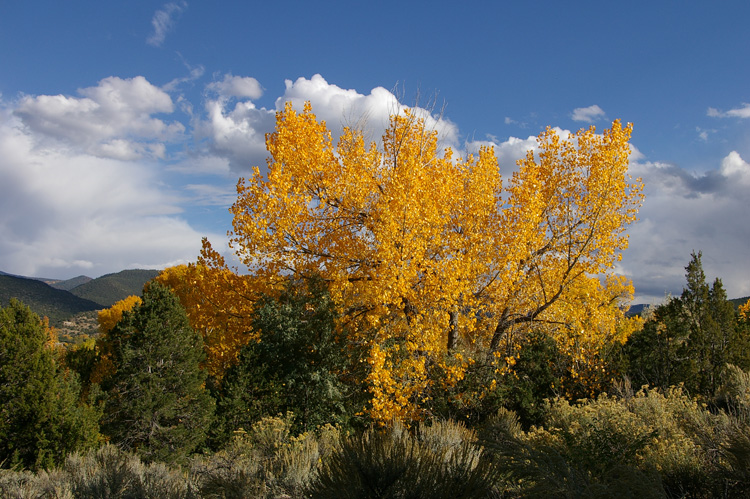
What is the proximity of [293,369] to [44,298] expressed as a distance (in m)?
138

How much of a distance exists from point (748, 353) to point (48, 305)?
144 metres

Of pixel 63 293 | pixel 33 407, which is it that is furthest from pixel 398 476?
pixel 63 293

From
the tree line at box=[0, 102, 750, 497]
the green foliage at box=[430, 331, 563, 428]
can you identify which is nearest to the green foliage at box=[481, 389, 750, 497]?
the tree line at box=[0, 102, 750, 497]

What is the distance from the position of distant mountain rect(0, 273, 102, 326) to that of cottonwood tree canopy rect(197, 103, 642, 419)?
117825 mm

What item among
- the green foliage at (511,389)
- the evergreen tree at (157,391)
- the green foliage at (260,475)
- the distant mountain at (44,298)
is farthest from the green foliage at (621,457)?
the distant mountain at (44,298)

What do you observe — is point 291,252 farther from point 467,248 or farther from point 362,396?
point 362,396

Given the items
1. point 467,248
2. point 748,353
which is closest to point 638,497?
point 467,248

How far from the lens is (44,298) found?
4724 inches

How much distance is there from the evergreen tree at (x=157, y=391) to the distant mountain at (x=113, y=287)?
480ft

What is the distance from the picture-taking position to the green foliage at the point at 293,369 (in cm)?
1334

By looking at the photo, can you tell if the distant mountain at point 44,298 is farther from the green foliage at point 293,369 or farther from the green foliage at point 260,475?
Answer: the green foliage at point 260,475

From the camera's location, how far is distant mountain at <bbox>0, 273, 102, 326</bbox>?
106 m

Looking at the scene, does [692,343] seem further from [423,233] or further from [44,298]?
[44,298]

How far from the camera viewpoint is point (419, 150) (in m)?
11.1
